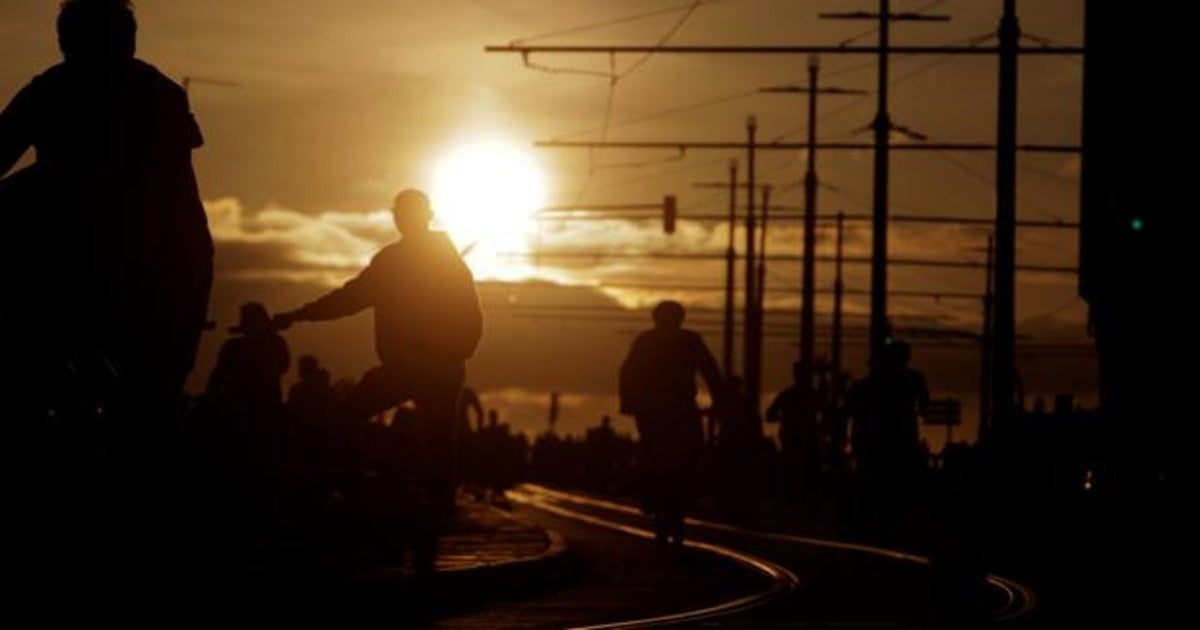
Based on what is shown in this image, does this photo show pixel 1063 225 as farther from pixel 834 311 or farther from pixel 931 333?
pixel 931 333

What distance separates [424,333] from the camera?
13602 millimetres

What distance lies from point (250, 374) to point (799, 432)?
16.7 meters

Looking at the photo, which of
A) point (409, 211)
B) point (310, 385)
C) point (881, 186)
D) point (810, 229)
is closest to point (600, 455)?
point (810, 229)

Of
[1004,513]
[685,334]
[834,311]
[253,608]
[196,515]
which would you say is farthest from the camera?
[834,311]

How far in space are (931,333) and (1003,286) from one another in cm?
6217

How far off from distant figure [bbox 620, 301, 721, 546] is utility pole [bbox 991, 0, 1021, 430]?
1552 cm

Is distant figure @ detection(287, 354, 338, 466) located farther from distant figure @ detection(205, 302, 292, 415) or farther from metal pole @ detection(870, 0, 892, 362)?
metal pole @ detection(870, 0, 892, 362)

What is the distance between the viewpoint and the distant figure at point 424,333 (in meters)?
13.6

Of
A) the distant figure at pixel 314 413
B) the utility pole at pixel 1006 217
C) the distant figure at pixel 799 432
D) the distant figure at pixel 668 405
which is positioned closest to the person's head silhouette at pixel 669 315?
the distant figure at pixel 668 405

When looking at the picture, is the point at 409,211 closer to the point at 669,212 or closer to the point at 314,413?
the point at 314,413

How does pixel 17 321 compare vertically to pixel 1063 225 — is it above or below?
below

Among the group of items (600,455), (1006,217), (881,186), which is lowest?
(600,455)

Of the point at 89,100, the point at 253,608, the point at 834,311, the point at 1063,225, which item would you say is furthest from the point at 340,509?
the point at 834,311

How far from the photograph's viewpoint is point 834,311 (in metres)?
90.4
